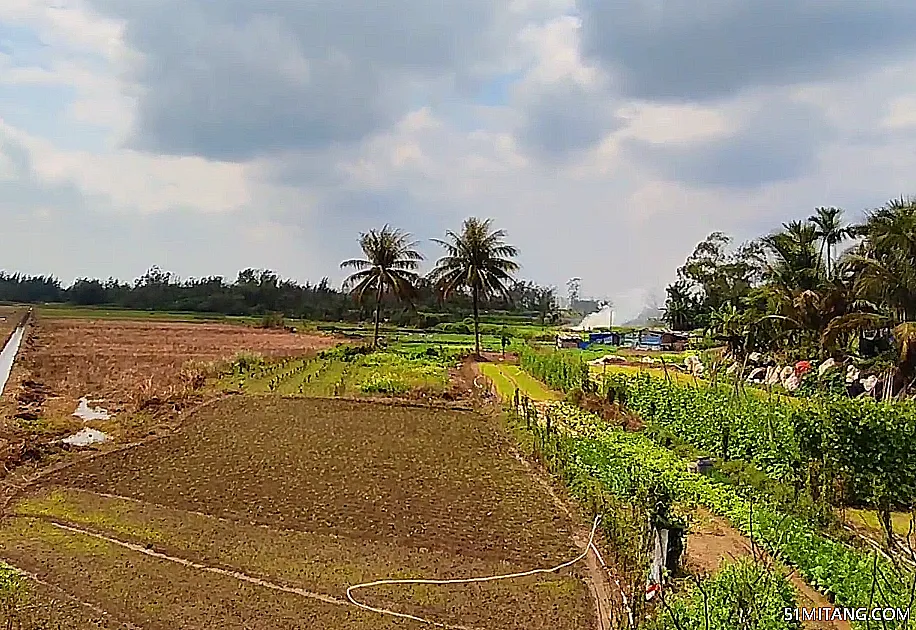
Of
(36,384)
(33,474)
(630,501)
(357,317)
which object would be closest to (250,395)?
(36,384)

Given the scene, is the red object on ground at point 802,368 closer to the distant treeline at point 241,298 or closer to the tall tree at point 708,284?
the tall tree at point 708,284

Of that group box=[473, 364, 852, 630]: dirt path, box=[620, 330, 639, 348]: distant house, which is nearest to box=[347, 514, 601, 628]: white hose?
box=[473, 364, 852, 630]: dirt path

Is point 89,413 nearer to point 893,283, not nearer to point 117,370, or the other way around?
point 117,370

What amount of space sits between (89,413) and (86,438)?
3.51 metres

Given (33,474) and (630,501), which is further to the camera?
(33,474)

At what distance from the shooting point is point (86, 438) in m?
14.4

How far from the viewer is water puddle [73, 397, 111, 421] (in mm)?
16922

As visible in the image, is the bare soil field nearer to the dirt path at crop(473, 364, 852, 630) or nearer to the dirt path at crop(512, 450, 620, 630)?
the dirt path at crop(512, 450, 620, 630)

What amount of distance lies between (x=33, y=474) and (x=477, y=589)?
789cm

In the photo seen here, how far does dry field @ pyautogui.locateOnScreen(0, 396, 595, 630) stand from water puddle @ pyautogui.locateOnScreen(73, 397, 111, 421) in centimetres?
372

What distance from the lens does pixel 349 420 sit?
16.6 m

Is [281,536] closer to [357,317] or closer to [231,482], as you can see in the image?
[231,482]

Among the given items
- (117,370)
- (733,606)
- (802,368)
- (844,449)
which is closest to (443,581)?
(733,606)

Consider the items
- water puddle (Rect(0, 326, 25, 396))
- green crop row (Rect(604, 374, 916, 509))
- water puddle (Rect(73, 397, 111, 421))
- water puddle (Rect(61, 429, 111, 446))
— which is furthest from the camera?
water puddle (Rect(0, 326, 25, 396))
